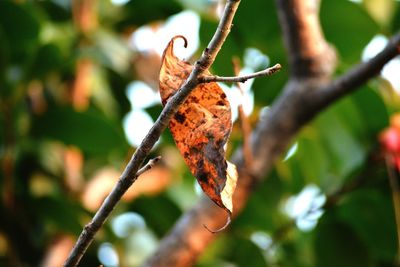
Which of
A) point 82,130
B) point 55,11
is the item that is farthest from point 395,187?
point 55,11

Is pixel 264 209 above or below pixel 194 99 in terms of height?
below

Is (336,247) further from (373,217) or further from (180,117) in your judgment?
(180,117)

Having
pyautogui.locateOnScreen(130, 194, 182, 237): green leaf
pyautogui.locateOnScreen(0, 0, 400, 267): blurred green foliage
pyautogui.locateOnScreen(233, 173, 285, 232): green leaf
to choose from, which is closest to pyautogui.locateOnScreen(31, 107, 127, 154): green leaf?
pyautogui.locateOnScreen(0, 0, 400, 267): blurred green foliage

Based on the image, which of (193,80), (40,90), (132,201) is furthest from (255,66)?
(193,80)

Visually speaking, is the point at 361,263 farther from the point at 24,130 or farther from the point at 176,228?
the point at 24,130

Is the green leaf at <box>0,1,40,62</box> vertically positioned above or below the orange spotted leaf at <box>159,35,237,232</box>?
above

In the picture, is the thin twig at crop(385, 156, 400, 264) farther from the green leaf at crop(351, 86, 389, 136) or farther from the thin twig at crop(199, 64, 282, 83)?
the thin twig at crop(199, 64, 282, 83)
